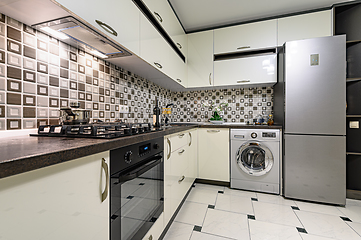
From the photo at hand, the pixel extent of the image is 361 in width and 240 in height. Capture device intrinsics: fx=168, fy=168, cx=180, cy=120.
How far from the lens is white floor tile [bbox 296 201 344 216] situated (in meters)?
1.85

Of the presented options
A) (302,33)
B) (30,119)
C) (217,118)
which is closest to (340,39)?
(302,33)

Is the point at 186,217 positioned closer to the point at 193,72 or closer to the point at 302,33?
the point at 193,72

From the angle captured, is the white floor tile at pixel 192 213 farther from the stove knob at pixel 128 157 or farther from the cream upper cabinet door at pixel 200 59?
the cream upper cabinet door at pixel 200 59

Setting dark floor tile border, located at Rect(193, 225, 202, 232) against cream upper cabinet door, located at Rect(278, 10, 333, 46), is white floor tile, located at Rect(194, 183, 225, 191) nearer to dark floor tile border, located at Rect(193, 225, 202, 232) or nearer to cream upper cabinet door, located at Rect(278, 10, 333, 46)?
dark floor tile border, located at Rect(193, 225, 202, 232)

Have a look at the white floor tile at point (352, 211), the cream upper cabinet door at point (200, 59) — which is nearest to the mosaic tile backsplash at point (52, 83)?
the cream upper cabinet door at point (200, 59)

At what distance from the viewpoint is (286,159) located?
7.13 feet

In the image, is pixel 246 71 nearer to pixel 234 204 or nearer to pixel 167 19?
pixel 167 19

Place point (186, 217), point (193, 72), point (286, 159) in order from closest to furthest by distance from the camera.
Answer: point (186, 217) → point (286, 159) → point (193, 72)

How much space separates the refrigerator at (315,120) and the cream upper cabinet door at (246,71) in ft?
0.98

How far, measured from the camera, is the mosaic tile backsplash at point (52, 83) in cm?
94

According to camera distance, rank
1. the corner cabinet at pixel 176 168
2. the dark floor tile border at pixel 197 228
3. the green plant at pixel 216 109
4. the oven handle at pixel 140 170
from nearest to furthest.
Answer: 1. the oven handle at pixel 140 170
2. the corner cabinet at pixel 176 168
3. the dark floor tile border at pixel 197 228
4. the green plant at pixel 216 109

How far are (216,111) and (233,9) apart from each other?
1510 millimetres

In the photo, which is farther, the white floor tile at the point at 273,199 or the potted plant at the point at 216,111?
the potted plant at the point at 216,111

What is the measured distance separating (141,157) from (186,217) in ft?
3.59
